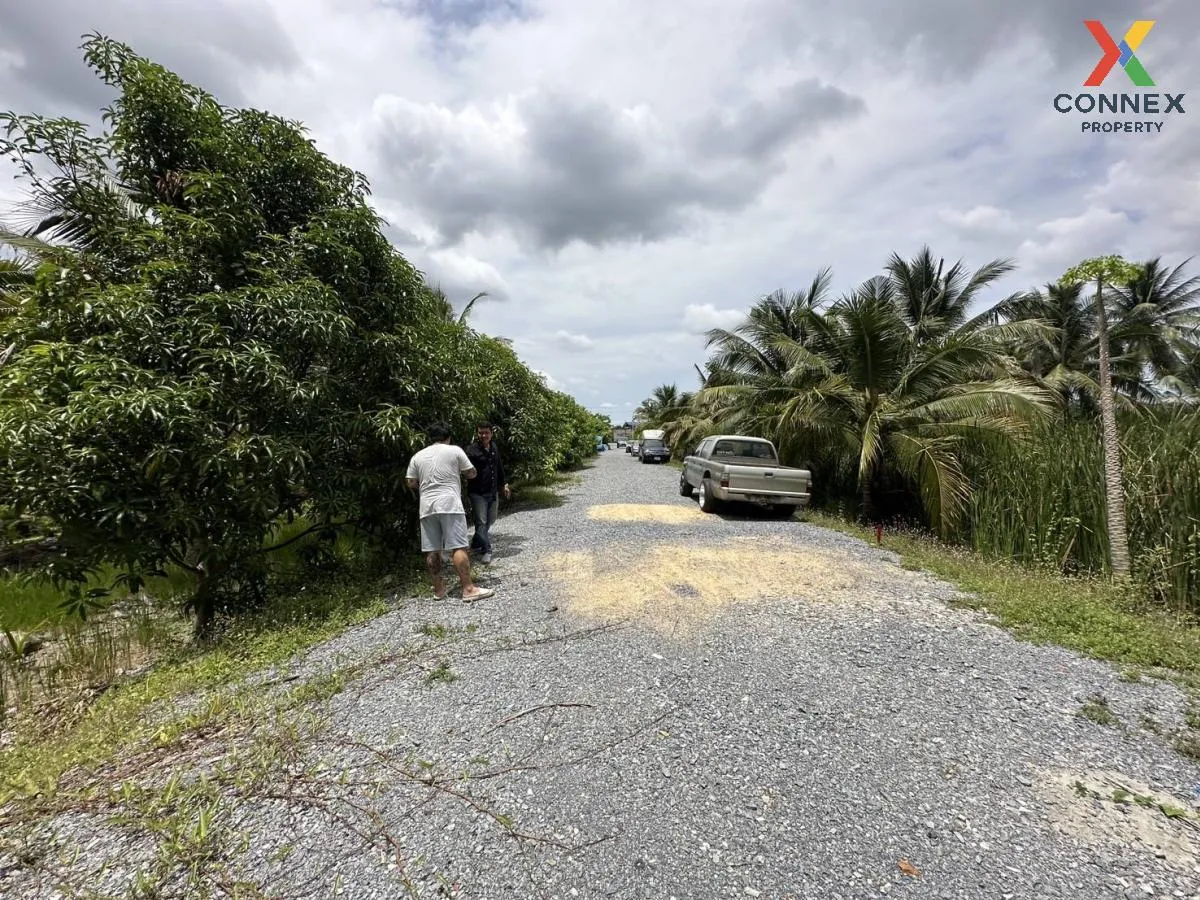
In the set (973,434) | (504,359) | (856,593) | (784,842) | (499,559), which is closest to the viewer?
(784,842)

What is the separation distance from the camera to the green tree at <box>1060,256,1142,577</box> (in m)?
4.48

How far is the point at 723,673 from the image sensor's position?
3.48 metres

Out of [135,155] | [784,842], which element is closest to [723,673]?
[784,842]

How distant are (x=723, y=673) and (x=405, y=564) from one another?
15.2 feet

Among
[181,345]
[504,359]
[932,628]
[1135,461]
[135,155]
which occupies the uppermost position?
[135,155]

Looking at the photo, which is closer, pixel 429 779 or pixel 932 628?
pixel 429 779

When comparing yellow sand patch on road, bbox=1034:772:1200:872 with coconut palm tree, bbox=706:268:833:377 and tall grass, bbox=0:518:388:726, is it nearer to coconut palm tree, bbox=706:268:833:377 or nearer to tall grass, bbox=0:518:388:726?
tall grass, bbox=0:518:388:726

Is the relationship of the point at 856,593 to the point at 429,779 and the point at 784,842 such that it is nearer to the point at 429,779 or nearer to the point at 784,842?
the point at 784,842

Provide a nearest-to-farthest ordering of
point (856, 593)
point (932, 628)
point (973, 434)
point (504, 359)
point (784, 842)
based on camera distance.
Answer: point (784, 842) < point (932, 628) < point (856, 593) < point (973, 434) < point (504, 359)

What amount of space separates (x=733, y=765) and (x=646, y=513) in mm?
8065

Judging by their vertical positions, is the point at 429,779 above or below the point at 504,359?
below

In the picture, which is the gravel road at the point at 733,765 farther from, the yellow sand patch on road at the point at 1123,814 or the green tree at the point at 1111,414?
the green tree at the point at 1111,414

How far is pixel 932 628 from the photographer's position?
4.24 m

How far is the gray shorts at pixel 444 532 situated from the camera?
5.06 meters
